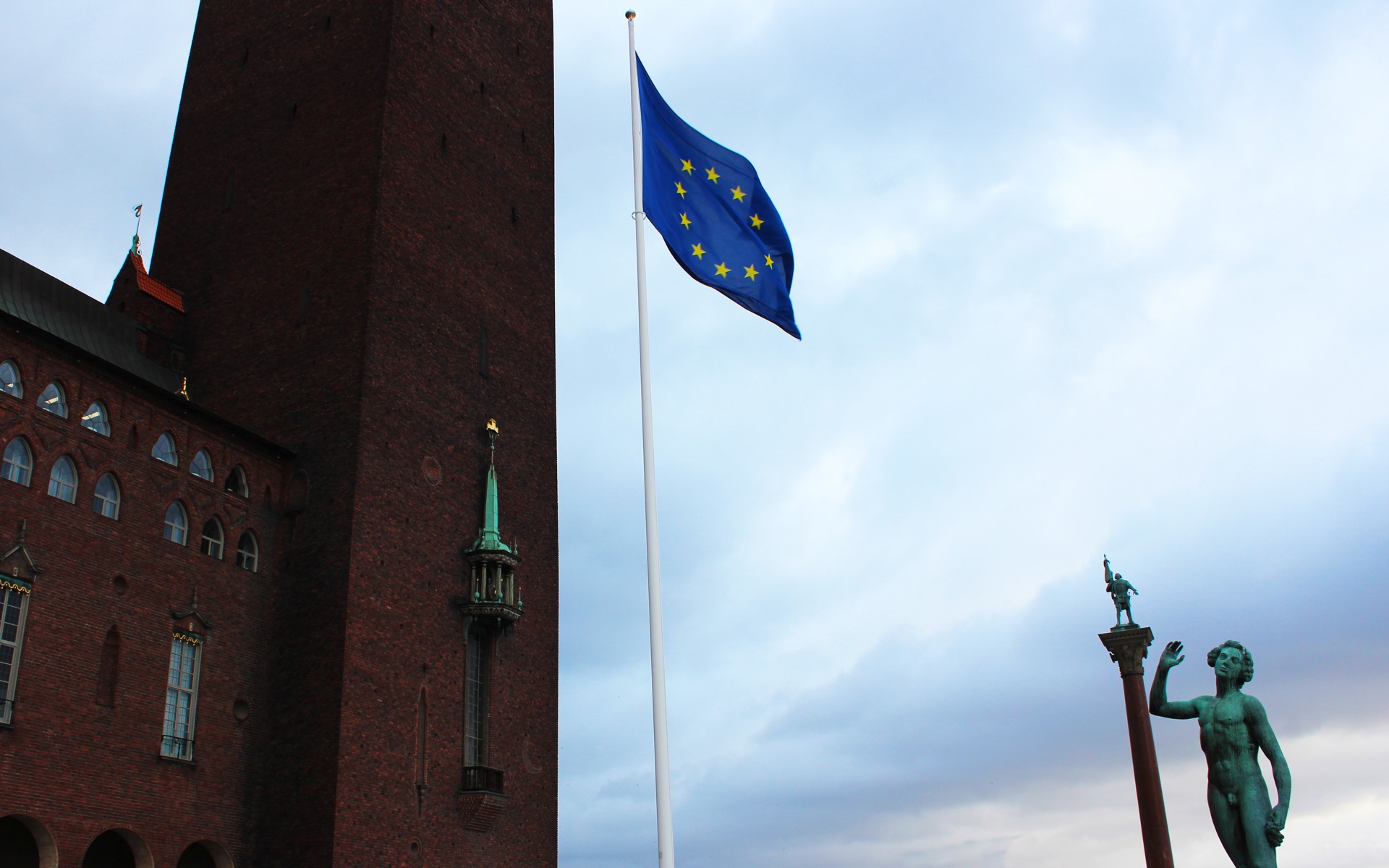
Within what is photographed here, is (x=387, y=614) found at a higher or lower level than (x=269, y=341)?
lower

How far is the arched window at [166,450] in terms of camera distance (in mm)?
24016

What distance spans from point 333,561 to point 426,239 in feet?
29.1

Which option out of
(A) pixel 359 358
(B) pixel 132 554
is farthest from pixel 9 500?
(A) pixel 359 358

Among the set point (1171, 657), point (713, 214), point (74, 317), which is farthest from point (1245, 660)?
point (74, 317)

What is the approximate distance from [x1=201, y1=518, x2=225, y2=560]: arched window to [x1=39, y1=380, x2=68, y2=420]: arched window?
3728 millimetres

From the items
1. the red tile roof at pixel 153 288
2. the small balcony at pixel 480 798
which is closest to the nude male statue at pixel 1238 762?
the small balcony at pixel 480 798

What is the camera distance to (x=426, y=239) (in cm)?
3019

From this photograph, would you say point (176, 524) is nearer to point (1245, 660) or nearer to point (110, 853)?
point (110, 853)

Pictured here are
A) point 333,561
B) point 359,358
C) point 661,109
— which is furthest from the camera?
point 359,358

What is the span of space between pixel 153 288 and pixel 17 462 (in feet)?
32.2

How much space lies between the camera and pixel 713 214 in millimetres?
19312

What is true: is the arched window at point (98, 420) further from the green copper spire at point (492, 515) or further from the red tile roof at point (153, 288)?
the green copper spire at point (492, 515)

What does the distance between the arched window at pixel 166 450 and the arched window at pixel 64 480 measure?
202 centimetres

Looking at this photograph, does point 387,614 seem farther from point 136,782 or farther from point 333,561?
point 136,782
